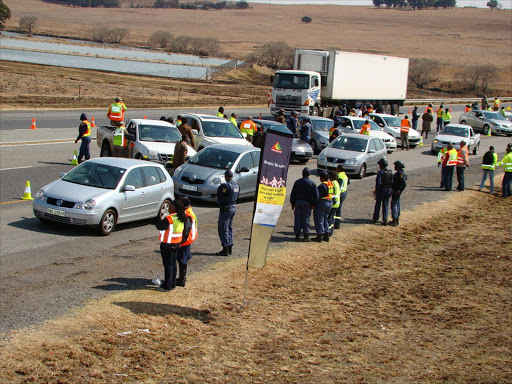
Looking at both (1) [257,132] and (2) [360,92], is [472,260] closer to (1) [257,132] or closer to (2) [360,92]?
(1) [257,132]

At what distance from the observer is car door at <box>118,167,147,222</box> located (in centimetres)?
1466

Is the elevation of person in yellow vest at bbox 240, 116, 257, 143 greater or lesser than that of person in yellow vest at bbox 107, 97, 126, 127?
lesser

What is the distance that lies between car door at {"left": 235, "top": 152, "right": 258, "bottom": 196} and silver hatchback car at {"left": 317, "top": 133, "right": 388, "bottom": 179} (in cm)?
581

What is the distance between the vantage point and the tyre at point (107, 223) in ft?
46.0

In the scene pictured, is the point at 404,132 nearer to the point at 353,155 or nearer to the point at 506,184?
the point at 353,155

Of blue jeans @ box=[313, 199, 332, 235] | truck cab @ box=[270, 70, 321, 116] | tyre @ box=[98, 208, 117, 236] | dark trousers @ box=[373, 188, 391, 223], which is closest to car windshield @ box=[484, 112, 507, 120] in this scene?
truck cab @ box=[270, 70, 321, 116]

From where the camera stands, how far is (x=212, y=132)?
2378 cm

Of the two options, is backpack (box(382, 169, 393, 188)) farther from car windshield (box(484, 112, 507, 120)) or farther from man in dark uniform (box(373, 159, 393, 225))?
car windshield (box(484, 112, 507, 120))

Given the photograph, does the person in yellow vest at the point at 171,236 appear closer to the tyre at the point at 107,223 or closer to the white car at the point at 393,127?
the tyre at the point at 107,223

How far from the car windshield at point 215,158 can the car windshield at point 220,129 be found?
16.0 feet

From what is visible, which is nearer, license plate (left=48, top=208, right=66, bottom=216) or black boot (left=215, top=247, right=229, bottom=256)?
black boot (left=215, top=247, right=229, bottom=256)

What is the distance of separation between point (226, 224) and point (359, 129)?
770 inches

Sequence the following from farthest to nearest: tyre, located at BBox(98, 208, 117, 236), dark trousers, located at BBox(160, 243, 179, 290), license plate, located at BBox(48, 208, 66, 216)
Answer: tyre, located at BBox(98, 208, 117, 236), license plate, located at BBox(48, 208, 66, 216), dark trousers, located at BBox(160, 243, 179, 290)

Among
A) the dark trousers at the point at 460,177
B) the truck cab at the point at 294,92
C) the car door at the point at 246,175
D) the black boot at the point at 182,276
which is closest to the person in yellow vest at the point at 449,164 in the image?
the dark trousers at the point at 460,177
